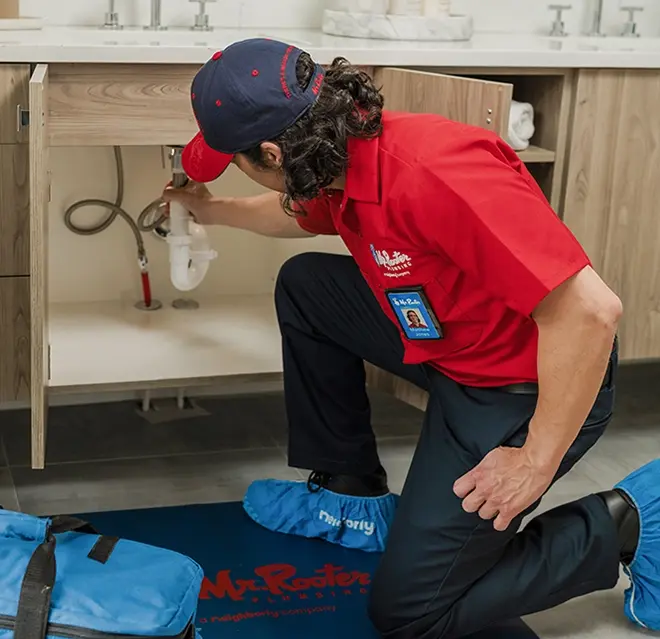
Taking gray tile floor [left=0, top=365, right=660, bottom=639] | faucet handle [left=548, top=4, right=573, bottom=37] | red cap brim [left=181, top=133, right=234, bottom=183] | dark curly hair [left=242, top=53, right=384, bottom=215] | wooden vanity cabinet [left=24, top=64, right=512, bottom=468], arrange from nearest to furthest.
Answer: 1. dark curly hair [left=242, top=53, right=384, bottom=215]
2. red cap brim [left=181, top=133, right=234, bottom=183]
3. wooden vanity cabinet [left=24, top=64, right=512, bottom=468]
4. gray tile floor [left=0, top=365, right=660, bottom=639]
5. faucet handle [left=548, top=4, right=573, bottom=37]

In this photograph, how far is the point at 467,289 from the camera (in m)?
1.55

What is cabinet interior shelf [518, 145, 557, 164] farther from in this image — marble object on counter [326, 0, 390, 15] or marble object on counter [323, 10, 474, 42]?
marble object on counter [326, 0, 390, 15]

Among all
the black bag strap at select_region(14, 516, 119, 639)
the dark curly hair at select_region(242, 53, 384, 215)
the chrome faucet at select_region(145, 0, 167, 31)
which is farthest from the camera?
the chrome faucet at select_region(145, 0, 167, 31)

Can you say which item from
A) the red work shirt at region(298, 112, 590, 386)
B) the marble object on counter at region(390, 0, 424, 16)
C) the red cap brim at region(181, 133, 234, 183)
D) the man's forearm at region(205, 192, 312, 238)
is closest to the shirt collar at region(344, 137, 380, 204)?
the red work shirt at region(298, 112, 590, 386)

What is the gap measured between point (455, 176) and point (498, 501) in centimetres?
44

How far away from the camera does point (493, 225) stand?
137cm

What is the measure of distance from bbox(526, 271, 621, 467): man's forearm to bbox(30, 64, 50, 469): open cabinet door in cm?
71

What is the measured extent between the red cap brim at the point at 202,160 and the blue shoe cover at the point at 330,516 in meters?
Result: 0.60

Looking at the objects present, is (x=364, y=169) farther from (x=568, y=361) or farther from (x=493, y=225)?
(x=568, y=361)

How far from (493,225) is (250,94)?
34 cm

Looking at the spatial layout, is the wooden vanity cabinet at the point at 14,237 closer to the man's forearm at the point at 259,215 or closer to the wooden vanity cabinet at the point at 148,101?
the wooden vanity cabinet at the point at 148,101

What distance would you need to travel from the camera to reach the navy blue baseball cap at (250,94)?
140 cm

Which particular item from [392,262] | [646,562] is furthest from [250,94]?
[646,562]

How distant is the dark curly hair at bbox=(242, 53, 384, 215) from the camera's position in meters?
1.44
